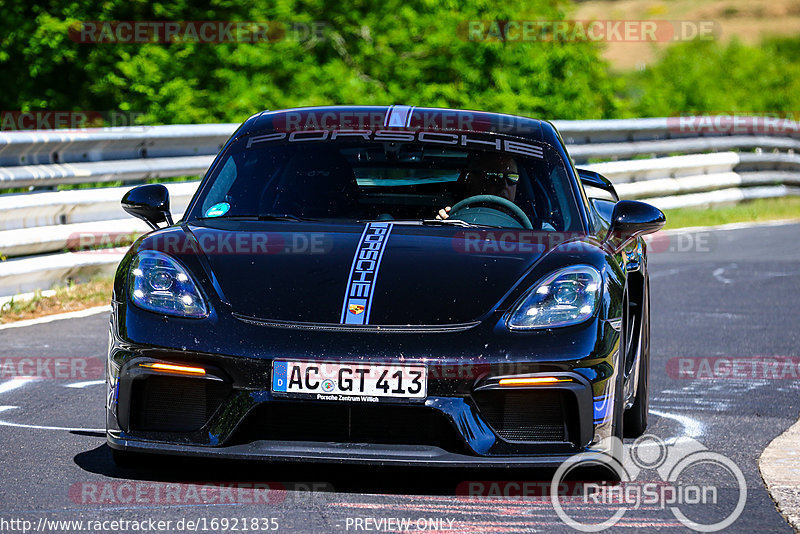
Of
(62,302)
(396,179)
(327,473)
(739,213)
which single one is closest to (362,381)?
(327,473)

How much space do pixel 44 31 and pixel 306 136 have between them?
14344 millimetres

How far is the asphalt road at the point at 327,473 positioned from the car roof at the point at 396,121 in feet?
4.59

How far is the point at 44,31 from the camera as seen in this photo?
1911cm

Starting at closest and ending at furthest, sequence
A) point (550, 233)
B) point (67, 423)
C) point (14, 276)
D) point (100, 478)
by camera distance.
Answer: point (100, 478) < point (550, 233) < point (67, 423) < point (14, 276)

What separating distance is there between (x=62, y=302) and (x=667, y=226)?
27.4 feet

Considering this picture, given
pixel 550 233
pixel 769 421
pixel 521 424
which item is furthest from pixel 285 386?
pixel 769 421

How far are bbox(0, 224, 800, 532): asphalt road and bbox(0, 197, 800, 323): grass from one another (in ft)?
1.31

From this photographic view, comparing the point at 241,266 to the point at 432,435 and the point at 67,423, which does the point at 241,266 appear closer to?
the point at 432,435

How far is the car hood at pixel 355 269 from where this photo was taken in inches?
175

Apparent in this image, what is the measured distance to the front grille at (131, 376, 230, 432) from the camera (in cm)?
433

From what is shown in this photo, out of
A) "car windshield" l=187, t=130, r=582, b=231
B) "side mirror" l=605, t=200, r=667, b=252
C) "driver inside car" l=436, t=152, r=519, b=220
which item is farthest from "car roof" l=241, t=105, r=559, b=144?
"side mirror" l=605, t=200, r=667, b=252

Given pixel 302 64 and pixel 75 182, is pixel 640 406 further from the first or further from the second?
pixel 302 64

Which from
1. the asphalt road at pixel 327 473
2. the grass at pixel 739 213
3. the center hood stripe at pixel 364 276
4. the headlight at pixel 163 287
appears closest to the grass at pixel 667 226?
the grass at pixel 739 213

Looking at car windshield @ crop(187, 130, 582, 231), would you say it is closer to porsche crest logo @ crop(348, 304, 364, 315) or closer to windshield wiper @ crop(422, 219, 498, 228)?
windshield wiper @ crop(422, 219, 498, 228)
